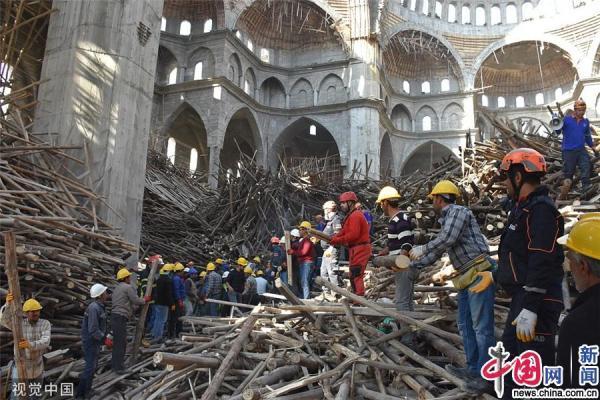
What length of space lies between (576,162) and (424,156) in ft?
101

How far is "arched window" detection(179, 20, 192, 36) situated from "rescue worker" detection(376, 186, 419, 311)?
27.3 m

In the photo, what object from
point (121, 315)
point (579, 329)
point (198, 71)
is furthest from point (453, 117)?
point (579, 329)

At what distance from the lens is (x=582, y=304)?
231cm

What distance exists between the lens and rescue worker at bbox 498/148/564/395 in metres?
2.97

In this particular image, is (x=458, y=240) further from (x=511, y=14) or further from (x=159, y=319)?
(x=511, y=14)

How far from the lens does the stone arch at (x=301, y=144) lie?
106 feet

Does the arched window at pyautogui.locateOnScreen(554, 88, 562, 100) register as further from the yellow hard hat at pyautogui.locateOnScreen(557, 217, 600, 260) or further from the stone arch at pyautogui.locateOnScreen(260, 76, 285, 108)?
the yellow hard hat at pyautogui.locateOnScreen(557, 217, 600, 260)

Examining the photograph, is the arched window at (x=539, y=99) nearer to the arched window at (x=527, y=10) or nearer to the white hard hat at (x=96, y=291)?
the arched window at (x=527, y=10)

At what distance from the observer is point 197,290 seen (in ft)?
37.3

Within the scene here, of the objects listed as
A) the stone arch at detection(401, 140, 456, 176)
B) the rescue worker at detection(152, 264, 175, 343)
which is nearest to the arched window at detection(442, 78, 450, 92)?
the stone arch at detection(401, 140, 456, 176)

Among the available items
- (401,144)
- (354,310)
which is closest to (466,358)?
(354,310)

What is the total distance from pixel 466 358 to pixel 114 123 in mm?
9090

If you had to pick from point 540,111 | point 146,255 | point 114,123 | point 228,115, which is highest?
point 540,111

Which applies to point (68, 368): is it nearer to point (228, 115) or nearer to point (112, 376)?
point (112, 376)
